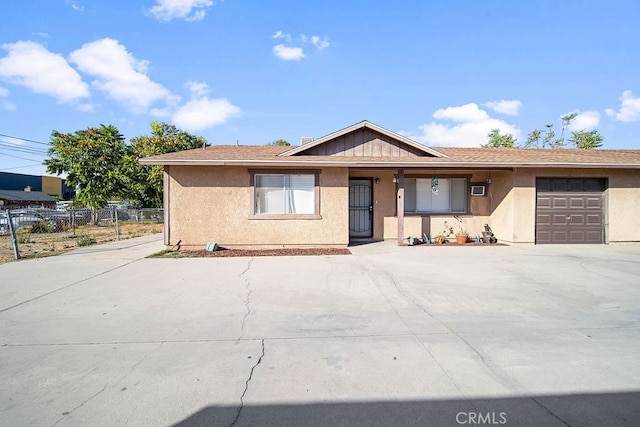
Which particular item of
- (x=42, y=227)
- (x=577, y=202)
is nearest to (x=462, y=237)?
(x=577, y=202)

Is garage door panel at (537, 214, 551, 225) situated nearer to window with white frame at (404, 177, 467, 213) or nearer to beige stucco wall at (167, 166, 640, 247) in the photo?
beige stucco wall at (167, 166, 640, 247)

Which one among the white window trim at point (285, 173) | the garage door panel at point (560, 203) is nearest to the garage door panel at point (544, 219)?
the garage door panel at point (560, 203)

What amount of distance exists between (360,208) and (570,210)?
7.14 m

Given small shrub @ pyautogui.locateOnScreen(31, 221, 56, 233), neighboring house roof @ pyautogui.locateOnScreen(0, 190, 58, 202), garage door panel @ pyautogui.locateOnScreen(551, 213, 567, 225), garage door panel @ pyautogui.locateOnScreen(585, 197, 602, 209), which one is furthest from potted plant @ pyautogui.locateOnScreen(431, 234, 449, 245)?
neighboring house roof @ pyautogui.locateOnScreen(0, 190, 58, 202)

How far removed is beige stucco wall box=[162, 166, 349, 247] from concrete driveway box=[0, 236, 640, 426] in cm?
344

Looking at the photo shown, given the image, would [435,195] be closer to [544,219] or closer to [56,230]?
[544,219]

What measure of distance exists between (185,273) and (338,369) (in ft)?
17.0

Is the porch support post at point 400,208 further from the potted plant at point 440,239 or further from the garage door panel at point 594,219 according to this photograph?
the garage door panel at point 594,219

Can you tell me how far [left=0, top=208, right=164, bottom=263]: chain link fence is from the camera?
10320 millimetres

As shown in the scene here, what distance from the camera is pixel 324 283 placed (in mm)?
6090

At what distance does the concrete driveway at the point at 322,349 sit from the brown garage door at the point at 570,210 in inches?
178

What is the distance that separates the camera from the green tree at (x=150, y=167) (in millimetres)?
24703

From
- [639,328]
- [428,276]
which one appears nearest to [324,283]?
[428,276]

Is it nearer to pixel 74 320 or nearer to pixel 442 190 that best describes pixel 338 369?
pixel 74 320
